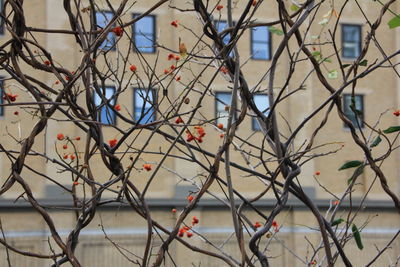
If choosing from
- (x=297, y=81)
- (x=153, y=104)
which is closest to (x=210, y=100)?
(x=297, y=81)

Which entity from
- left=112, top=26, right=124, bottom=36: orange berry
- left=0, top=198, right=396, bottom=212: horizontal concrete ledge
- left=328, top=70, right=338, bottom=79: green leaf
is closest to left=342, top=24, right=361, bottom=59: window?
left=0, top=198, right=396, bottom=212: horizontal concrete ledge

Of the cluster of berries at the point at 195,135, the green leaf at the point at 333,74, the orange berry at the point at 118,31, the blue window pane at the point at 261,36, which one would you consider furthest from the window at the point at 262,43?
the orange berry at the point at 118,31

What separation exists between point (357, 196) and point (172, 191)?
5.01 meters

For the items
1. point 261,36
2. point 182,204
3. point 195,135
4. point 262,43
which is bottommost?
point 195,135

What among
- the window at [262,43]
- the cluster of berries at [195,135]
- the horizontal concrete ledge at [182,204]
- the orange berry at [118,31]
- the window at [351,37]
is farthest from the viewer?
the window at [351,37]

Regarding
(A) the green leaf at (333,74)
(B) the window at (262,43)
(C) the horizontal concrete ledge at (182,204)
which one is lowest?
(A) the green leaf at (333,74)

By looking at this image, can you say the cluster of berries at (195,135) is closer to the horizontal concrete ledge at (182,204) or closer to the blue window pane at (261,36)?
the horizontal concrete ledge at (182,204)

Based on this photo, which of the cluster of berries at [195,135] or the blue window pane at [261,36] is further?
the blue window pane at [261,36]

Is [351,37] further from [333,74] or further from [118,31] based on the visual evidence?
[118,31]

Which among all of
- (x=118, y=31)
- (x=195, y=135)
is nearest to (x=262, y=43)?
(x=195, y=135)

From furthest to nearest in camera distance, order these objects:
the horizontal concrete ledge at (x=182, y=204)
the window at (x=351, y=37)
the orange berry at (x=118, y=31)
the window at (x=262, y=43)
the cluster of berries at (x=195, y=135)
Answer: the window at (x=351, y=37)
the window at (x=262, y=43)
the horizontal concrete ledge at (x=182, y=204)
the cluster of berries at (x=195, y=135)
the orange berry at (x=118, y=31)

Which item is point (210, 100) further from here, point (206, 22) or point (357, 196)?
point (206, 22)

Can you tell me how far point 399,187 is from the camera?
64.7ft

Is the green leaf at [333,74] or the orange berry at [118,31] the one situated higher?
the green leaf at [333,74]
